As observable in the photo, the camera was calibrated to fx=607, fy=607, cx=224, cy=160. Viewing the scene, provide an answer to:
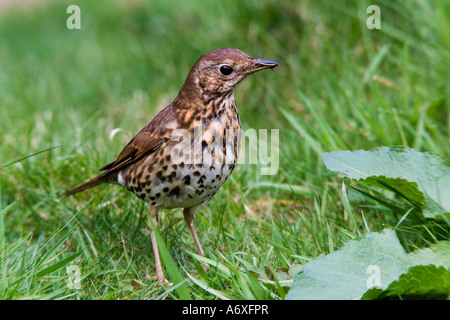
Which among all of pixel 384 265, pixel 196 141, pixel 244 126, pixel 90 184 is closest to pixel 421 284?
pixel 384 265

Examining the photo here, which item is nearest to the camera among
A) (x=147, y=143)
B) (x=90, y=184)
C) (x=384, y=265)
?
(x=384, y=265)

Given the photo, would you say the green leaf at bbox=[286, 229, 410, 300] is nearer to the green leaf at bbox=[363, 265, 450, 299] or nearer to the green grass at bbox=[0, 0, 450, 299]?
the green leaf at bbox=[363, 265, 450, 299]

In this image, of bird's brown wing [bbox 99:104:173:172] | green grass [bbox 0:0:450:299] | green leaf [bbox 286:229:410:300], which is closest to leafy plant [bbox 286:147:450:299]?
green leaf [bbox 286:229:410:300]

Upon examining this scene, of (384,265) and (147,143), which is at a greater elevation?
(147,143)

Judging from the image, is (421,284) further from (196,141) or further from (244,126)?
(244,126)
